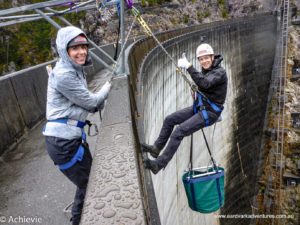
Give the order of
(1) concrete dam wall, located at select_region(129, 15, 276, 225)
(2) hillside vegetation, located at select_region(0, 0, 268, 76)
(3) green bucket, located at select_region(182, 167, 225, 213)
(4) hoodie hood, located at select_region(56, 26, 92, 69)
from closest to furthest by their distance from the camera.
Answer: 1. (4) hoodie hood, located at select_region(56, 26, 92, 69)
2. (3) green bucket, located at select_region(182, 167, 225, 213)
3. (1) concrete dam wall, located at select_region(129, 15, 276, 225)
4. (2) hillside vegetation, located at select_region(0, 0, 268, 76)

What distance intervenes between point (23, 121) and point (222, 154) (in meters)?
10.8

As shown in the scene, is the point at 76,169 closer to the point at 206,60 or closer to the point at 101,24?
the point at 206,60

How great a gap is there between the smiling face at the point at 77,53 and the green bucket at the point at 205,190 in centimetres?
298

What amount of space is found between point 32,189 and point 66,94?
2204 mm

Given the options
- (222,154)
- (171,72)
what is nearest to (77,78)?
(171,72)

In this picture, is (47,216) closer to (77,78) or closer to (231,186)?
(77,78)

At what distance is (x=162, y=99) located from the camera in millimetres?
7688

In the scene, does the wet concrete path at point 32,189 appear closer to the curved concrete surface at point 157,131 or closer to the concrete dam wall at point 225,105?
the curved concrete surface at point 157,131

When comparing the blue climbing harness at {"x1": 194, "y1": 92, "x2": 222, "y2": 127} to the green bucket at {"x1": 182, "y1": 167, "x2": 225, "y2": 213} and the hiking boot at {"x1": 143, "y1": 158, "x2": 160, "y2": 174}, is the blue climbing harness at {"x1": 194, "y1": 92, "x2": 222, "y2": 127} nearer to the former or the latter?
the green bucket at {"x1": 182, "y1": 167, "x2": 225, "y2": 213}

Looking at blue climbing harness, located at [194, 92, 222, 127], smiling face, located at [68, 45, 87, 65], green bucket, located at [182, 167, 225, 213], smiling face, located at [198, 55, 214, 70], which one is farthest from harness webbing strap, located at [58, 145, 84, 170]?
→ smiling face, located at [198, 55, 214, 70]

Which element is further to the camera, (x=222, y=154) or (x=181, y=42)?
(x=222, y=154)

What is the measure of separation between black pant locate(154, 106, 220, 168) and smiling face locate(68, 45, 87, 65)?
2018 mm

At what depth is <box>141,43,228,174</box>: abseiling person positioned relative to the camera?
384 centimetres

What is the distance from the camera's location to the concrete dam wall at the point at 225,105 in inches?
240
